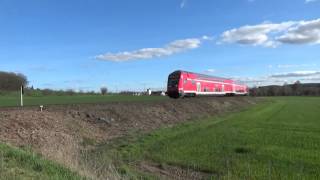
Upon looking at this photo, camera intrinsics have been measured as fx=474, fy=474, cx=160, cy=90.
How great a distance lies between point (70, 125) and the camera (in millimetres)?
23375

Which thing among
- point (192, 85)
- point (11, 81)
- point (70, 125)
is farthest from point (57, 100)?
point (11, 81)

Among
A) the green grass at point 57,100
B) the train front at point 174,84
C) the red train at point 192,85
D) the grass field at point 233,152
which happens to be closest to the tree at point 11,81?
the green grass at point 57,100

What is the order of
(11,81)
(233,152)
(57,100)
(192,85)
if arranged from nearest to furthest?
(233,152)
(57,100)
(192,85)
(11,81)

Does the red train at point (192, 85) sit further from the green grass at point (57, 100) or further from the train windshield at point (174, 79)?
the green grass at point (57, 100)

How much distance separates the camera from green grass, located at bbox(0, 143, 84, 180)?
11121mm

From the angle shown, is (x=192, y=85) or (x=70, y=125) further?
(x=192, y=85)

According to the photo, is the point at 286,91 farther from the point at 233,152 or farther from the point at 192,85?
the point at 233,152

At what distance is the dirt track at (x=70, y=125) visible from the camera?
59.3ft

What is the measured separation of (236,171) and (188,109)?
26800 millimetres

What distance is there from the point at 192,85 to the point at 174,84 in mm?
4638

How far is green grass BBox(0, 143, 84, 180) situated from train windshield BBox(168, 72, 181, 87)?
133 ft

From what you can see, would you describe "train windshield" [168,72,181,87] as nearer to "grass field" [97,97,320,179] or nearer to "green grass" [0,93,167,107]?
"green grass" [0,93,167,107]

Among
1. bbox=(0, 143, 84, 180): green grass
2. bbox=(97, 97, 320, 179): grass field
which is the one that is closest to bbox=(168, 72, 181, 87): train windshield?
bbox=(97, 97, 320, 179): grass field

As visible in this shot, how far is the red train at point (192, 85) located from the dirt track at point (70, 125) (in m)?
16.4
